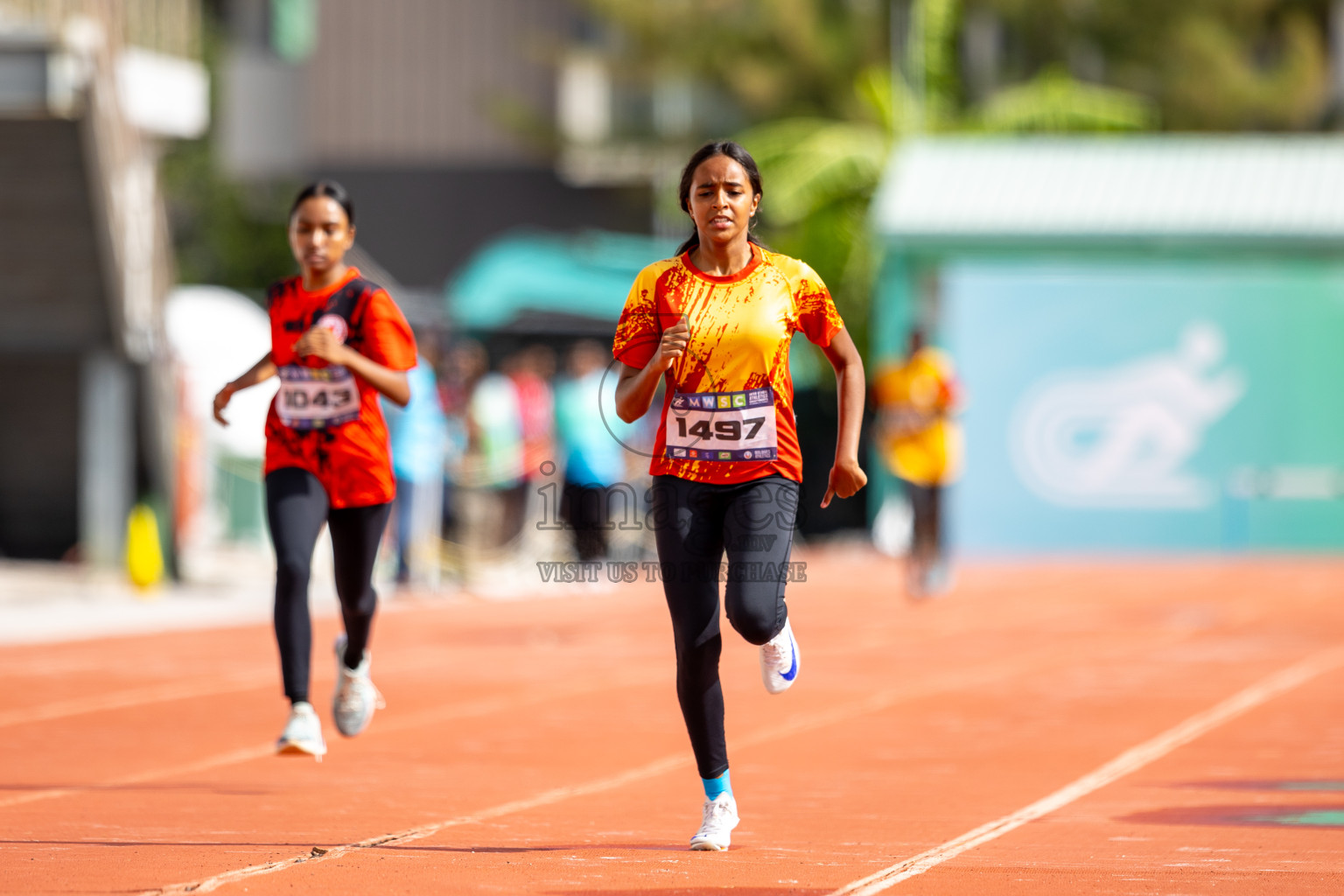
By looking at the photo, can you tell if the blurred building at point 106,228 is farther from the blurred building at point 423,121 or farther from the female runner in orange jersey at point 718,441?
the blurred building at point 423,121

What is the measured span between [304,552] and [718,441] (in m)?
2.08

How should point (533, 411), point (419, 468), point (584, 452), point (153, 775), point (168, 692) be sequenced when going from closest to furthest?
point (153, 775) → point (168, 692) → point (419, 468) → point (584, 452) → point (533, 411)

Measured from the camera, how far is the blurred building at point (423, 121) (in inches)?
1500

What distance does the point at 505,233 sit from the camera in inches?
1547

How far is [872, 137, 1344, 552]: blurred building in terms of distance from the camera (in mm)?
24797

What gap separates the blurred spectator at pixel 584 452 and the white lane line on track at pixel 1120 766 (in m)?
7.62

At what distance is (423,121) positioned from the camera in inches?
1523

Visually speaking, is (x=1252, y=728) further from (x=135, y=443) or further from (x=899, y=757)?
(x=135, y=443)

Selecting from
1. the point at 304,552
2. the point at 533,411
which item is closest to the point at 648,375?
the point at 304,552

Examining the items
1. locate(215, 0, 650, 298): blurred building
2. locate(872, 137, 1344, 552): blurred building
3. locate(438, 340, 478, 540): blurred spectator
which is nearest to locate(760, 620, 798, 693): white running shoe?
locate(438, 340, 478, 540): blurred spectator

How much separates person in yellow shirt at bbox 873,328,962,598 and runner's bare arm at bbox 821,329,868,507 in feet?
37.3

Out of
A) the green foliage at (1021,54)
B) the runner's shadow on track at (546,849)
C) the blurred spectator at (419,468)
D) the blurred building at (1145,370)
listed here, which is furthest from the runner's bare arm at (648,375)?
the green foliage at (1021,54)

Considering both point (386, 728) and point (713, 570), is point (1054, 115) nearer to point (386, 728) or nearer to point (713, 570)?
point (386, 728)

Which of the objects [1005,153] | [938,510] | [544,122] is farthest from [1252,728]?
[544,122]
